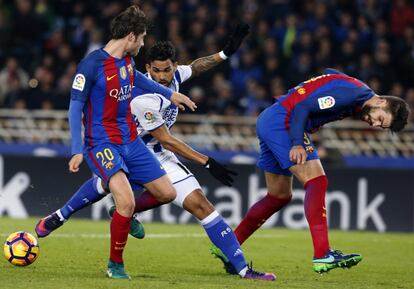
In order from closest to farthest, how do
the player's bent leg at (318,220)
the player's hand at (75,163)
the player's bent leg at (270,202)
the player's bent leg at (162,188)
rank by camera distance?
1. the player's hand at (75,163)
2. the player's bent leg at (318,220)
3. the player's bent leg at (162,188)
4. the player's bent leg at (270,202)

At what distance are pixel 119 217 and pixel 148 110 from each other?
4.14 ft

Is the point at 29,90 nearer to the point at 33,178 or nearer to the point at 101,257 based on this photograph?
the point at 33,178

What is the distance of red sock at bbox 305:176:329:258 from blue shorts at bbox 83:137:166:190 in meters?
1.30

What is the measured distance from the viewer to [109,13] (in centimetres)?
1992

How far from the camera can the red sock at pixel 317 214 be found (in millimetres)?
9141

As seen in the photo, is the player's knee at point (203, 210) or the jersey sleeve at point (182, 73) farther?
the jersey sleeve at point (182, 73)

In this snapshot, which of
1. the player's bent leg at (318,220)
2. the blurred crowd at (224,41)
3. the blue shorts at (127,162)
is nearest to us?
the blue shorts at (127,162)

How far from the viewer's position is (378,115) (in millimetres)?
9281

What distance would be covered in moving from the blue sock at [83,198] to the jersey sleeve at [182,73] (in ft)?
4.10

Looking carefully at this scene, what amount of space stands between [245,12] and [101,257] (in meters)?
9.99

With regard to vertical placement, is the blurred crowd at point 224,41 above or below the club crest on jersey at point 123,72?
below

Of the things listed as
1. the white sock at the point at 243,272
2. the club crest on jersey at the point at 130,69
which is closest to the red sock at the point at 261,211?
the white sock at the point at 243,272

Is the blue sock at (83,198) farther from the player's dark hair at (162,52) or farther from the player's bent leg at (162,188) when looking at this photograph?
the player's dark hair at (162,52)

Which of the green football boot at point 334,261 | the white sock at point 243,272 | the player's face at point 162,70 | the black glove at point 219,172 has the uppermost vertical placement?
the player's face at point 162,70
